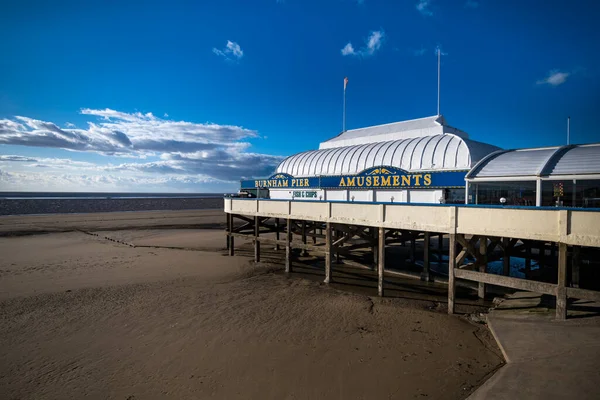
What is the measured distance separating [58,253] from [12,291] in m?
9.18

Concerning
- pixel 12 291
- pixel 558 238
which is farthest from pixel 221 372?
pixel 12 291

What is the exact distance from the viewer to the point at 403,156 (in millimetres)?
22344

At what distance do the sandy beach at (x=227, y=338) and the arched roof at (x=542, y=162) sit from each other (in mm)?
5370

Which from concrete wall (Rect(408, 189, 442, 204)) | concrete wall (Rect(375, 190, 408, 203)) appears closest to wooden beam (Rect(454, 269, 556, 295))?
concrete wall (Rect(408, 189, 442, 204))

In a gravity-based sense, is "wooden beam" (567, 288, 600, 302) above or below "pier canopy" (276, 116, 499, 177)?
below

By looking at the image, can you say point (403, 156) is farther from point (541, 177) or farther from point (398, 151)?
point (541, 177)

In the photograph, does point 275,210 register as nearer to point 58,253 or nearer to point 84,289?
point 84,289

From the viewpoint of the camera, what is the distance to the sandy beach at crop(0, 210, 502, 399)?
6715 millimetres

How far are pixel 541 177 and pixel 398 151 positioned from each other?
11464mm

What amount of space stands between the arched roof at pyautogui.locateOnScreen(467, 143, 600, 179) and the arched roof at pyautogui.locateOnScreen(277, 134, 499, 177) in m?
4.98

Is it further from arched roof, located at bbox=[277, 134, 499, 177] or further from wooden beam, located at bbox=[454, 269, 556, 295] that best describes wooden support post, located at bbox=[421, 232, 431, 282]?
arched roof, located at bbox=[277, 134, 499, 177]

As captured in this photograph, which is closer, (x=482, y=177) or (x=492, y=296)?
(x=492, y=296)

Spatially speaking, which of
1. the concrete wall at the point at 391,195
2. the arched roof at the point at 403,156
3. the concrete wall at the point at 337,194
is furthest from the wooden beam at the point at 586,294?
the concrete wall at the point at 337,194

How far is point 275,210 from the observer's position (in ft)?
60.4
